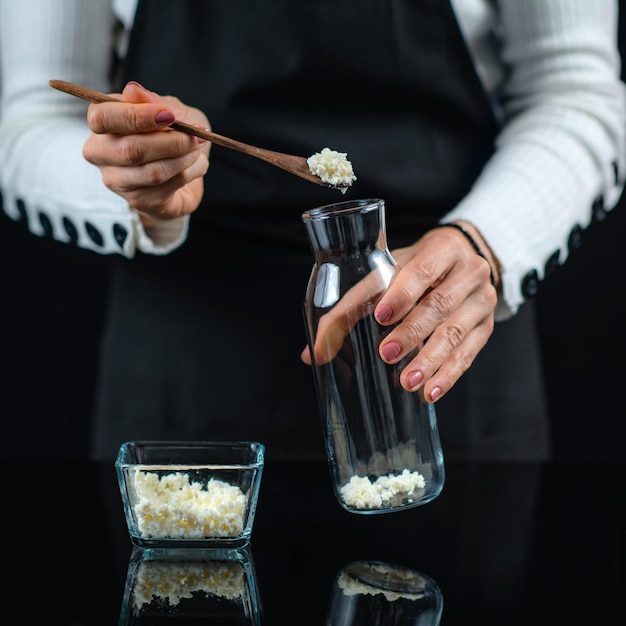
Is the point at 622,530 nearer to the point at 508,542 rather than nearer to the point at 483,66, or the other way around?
the point at 508,542

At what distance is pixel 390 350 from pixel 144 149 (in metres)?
0.22

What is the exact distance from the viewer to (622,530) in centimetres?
61

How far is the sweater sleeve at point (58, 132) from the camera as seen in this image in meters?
0.82

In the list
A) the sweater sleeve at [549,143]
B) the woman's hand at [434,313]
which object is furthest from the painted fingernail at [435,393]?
the sweater sleeve at [549,143]

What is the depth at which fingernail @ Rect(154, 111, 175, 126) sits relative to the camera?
22.6 inches

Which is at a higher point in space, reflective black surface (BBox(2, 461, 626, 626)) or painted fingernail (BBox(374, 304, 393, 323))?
painted fingernail (BBox(374, 304, 393, 323))

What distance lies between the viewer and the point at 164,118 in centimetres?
58

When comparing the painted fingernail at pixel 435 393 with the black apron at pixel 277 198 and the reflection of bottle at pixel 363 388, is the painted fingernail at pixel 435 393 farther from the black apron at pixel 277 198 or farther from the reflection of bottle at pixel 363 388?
the black apron at pixel 277 198

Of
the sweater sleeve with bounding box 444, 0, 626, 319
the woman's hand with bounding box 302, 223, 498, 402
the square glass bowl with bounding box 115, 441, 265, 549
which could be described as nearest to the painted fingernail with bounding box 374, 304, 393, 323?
the woman's hand with bounding box 302, 223, 498, 402

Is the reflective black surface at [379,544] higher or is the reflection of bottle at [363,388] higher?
the reflection of bottle at [363,388]

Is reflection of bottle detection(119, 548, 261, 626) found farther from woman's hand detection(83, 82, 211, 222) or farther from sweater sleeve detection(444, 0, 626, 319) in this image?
sweater sleeve detection(444, 0, 626, 319)

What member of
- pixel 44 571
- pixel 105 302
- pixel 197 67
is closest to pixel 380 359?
pixel 44 571

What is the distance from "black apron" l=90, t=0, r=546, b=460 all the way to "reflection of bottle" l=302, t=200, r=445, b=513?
0.28 m

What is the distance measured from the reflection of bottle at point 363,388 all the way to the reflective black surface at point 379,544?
0.04 meters
